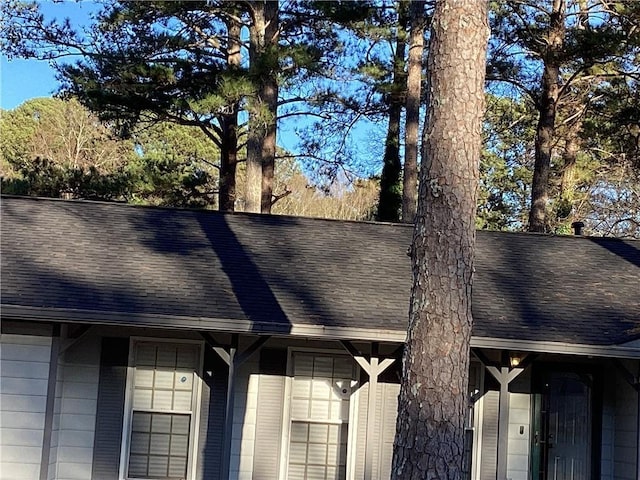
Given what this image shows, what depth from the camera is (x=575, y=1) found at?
20.9 m

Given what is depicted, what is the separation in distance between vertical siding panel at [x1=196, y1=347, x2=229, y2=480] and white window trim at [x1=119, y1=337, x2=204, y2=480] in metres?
0.05

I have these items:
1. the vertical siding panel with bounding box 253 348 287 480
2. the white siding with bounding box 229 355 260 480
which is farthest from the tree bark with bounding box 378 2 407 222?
the white siding with bounding box 229 355 260 480

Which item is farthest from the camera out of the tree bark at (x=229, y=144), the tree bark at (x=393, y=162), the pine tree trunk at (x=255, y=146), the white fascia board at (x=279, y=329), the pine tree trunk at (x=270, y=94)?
the tree bark at (x=393, y=162)

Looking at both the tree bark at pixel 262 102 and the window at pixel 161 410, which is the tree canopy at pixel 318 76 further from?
the window at pixel 161 410

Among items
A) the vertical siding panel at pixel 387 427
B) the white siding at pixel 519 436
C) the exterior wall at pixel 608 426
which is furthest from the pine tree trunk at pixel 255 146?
the exterior wall at pixel 608 426

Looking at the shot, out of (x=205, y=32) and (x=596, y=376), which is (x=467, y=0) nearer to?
(x=596, y=376)

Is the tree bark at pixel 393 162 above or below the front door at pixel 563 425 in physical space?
above

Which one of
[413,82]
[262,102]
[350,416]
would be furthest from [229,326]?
[413,82]

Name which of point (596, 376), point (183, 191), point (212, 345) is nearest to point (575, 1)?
point (183, 191)

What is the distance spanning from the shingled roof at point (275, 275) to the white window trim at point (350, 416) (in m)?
0.75

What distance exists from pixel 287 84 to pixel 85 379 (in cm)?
1019

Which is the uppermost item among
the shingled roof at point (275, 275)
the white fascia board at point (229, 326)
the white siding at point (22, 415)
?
the shingled roof at point (275, 275)

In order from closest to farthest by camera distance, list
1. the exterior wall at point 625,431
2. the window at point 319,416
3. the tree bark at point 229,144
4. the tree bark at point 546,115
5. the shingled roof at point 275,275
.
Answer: the shingled roof at point 275,275 < the exterior wall at point 625,431 < the window at point 319,416 < the tree bark at point 546,115 < the tree bark at point 229,144

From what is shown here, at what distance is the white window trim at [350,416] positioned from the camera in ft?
32.2
